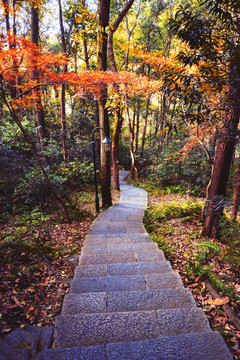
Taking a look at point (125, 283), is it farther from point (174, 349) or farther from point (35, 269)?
point (35, 269)

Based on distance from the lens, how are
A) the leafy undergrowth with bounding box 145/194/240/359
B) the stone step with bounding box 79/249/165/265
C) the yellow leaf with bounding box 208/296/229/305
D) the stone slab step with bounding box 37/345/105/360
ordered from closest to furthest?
the stone slab step with bounding box 37/345/105/360 < the leafy undergrowth with bounding box 145/194/240/359 < the yellow leaf with bounding box 208/296/229/305 < the stone step with bounding box 79/249/165/265

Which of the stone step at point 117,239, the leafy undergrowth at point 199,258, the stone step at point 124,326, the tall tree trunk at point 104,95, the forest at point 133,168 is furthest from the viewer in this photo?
the tall tree trunk at point 104,95

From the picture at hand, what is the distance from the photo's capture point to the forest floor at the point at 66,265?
2.28 metres

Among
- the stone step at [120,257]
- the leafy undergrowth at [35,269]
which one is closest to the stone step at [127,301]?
the leafy undergrowth at [35,269]

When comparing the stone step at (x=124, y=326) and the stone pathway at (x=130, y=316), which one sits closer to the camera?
the stone pathway at (x=130, y=316)

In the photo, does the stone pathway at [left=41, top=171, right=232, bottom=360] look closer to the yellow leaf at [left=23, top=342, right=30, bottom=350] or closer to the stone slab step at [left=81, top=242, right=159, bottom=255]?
the stone slab step at [left=81, top=242, right=159, bottom=255]

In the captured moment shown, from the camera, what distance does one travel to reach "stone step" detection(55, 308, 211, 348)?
1.77 metres

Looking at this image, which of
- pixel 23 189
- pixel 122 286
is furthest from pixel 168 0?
pixel 122 286

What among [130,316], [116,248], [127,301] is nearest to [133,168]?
[116,248]

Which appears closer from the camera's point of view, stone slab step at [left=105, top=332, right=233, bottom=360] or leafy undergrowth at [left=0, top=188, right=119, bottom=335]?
stone slab step at [left=105, top=332, right=233, bottom=360]

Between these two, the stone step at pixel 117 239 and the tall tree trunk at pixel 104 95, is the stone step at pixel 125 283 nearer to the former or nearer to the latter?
the stone step at pixel 117 239

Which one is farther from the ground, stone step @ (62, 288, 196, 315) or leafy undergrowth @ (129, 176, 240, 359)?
stone step @ (62, 288, 196, 315)

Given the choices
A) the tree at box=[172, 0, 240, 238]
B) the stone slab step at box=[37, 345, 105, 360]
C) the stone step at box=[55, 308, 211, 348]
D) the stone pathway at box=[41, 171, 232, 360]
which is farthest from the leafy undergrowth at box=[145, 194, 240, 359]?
the stone slab step at box=[37, 345, 105, 360]

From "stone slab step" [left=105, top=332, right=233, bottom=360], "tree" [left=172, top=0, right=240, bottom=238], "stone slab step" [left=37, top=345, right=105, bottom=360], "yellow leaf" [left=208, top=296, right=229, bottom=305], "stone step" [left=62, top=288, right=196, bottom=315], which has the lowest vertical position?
"yellow leaf" [left=208, top=296, right=229, bottom=305]
